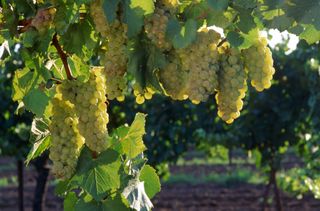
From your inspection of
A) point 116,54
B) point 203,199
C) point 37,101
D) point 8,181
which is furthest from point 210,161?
point 116,54

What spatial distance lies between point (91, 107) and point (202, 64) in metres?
0.44

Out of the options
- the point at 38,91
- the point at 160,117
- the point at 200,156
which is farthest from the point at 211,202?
the point at 38,91

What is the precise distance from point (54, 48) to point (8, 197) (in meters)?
15.2

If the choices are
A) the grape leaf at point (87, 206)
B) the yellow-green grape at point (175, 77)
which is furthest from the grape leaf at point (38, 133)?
the yellow-green grape at point (175, 77)

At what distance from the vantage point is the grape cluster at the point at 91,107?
2223 mm

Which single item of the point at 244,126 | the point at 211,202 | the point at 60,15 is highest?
the point at 60,15

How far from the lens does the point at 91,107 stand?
2246mm

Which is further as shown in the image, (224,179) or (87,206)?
(224,179)

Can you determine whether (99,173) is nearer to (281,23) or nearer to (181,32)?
(181,32)

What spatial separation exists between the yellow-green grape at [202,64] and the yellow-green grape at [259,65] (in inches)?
4.1

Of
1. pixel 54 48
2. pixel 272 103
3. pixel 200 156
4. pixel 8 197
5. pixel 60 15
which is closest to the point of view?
pixel 60 15

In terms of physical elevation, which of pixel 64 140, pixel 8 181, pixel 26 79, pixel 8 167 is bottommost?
pixel 8 181

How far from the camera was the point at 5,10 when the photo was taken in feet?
7.85

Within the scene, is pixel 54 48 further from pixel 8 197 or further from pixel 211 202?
pixel 8 197
